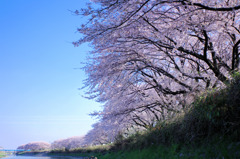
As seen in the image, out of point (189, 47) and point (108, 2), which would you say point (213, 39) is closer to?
point (189, 47)

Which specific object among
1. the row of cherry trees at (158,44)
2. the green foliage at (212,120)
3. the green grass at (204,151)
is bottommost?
the green grass at (204,151)

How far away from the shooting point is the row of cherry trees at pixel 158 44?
17.3ft

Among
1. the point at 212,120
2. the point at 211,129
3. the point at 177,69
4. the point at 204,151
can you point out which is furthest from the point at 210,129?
the point at 177,69

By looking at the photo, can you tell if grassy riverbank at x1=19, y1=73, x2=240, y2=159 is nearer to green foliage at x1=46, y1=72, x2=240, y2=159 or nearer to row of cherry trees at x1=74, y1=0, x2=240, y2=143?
green foliage at x1=46, y1=72, x2=240, y2=159

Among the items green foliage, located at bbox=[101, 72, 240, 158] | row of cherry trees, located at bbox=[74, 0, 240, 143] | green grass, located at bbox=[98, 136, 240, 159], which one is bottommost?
green grass, located at bbox=[98, 136, 240, 159]

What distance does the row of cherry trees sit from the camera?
527 centimetres

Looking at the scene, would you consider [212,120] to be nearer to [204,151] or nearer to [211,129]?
[211,129]

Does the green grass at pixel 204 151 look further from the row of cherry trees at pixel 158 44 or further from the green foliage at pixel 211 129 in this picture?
the row of cherry trees at pixel 158 44

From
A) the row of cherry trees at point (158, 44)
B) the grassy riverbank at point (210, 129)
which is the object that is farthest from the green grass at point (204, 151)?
the row of cherry trees at point (158, 44)

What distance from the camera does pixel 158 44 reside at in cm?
644

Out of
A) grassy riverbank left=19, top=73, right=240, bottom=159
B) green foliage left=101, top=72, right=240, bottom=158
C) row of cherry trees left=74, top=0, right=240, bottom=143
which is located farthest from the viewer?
row of cherry trees left=74, top=0, right=240, bottom=143

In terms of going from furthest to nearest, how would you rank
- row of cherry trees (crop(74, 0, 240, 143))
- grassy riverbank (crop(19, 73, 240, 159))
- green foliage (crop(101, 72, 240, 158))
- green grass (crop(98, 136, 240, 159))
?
row of cherry trees (crop(74, 0, 240, 143))
green foliage (crop(101, 72, 240, 158))
grassy riverbank (crop(19, 73, 240, 159))
green grass (crop(98, 136, 240, 159))

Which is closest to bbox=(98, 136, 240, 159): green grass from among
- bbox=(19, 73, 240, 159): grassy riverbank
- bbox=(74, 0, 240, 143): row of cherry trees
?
bbox=(19, 73, 240, 159): grassy riverbank

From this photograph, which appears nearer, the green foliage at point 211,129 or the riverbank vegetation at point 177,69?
the green foliage at point 211,129
